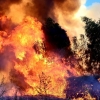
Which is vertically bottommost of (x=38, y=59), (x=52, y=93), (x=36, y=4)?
(x=52, y=93)

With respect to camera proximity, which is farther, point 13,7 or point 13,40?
point 13,7

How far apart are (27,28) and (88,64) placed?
20955mm

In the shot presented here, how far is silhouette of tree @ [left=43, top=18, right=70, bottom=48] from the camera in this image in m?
46.0

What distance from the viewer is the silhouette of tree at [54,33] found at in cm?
4603

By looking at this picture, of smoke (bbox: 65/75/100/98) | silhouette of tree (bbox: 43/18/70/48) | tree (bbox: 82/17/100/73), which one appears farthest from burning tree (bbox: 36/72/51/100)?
tree (bbox: 82/17/100/73)

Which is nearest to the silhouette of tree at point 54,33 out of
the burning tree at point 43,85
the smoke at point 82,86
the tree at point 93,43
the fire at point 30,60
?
the fire at point 30,60

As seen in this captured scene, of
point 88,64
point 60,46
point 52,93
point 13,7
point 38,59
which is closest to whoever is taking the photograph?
point 52,93

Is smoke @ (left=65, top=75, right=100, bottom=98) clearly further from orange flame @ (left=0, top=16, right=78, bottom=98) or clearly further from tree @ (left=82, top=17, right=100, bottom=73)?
tree @ (left=82, top=17, right=100, bottom=73)

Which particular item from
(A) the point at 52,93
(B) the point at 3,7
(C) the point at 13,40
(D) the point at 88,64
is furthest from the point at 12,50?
(D) the point at 88,64

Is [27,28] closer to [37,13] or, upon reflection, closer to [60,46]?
[37,13]

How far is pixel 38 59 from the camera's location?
41.6 meters

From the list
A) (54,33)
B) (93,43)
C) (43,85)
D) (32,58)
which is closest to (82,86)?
(43,85)

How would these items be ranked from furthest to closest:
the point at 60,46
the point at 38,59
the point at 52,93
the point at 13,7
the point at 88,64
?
the point at 88,64
the point at 60,46
the point at 13,7
the point at 38,59
the point at 52,93

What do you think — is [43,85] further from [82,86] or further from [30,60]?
[82,86]
